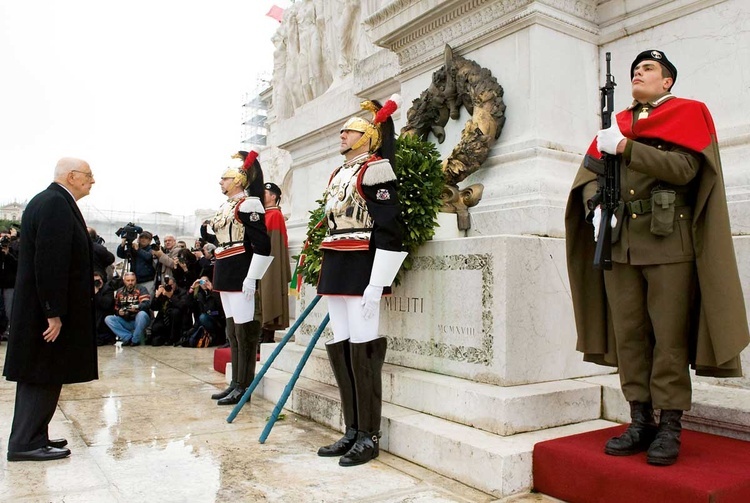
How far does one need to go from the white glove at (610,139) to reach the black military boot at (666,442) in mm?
1141

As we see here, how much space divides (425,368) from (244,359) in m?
1.89

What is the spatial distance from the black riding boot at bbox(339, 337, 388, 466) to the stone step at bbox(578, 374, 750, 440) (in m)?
1.29

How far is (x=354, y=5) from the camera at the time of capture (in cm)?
849

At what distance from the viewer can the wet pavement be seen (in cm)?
295

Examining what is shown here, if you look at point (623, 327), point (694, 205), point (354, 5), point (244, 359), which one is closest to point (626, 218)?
point (694, 205)

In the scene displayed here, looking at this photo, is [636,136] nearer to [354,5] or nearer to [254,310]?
[254,310]

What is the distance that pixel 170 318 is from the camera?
9570 mm

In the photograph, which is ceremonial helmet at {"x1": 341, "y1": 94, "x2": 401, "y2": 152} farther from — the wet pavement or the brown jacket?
the wet pavement

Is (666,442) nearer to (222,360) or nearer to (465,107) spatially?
(465,107)

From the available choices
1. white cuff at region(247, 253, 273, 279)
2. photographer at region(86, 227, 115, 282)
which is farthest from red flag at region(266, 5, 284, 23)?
white cuff at region(247, 253, 273, 279)

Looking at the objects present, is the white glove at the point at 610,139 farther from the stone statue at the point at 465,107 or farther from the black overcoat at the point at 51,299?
the black overcoat at the point at 51,299

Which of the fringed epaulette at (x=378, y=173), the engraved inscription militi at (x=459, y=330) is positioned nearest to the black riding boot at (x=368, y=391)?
the engraved inscription militi at (x=459, y=330)

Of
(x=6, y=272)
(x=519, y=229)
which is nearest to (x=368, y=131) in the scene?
(x=519, y=229)

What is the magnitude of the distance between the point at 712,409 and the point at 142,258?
908cm
